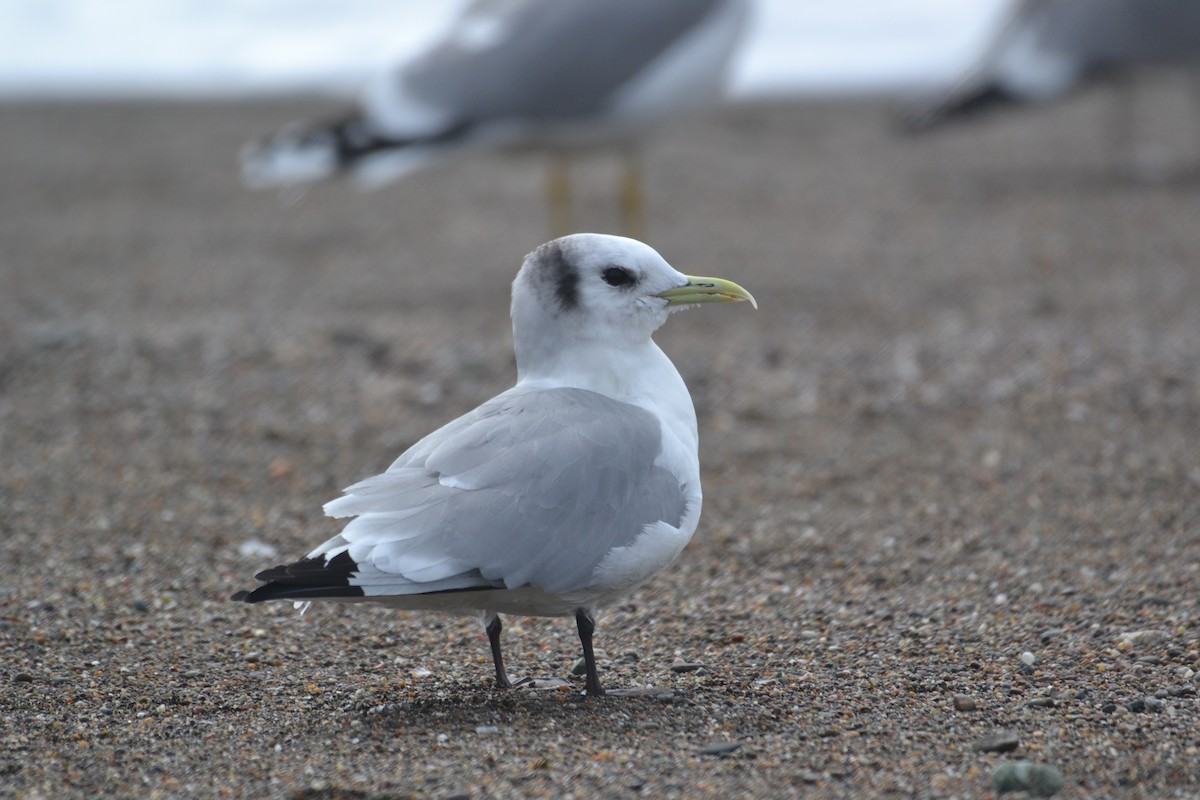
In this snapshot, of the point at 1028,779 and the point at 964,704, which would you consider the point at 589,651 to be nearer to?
the point at 964,704

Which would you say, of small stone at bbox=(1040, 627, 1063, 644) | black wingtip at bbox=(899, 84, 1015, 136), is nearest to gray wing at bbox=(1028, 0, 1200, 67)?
black wingtip at bbox=(899, 84, 1015, 136)

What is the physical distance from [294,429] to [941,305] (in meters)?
3.14

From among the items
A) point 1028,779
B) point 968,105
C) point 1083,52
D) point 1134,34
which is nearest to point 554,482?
point 1028,779

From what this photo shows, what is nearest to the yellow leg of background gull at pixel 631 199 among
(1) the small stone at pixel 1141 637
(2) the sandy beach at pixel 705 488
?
(2) the sandy beach at pixel 705 488

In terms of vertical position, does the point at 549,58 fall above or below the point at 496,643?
above

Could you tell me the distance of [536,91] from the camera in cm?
740

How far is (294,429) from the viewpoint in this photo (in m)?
→ 5.60

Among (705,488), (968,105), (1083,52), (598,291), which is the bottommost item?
(705,488)

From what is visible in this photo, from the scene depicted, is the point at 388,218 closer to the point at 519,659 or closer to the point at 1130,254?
the point at 1130,254

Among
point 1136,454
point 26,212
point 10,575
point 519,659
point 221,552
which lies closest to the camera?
point 519,659

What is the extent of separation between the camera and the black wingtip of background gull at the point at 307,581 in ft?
9.09

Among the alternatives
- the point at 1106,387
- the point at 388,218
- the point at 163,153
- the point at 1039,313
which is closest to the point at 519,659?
the point at 1106,387

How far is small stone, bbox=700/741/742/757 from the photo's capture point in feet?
9.32

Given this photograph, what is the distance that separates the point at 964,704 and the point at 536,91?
16.1 feet
